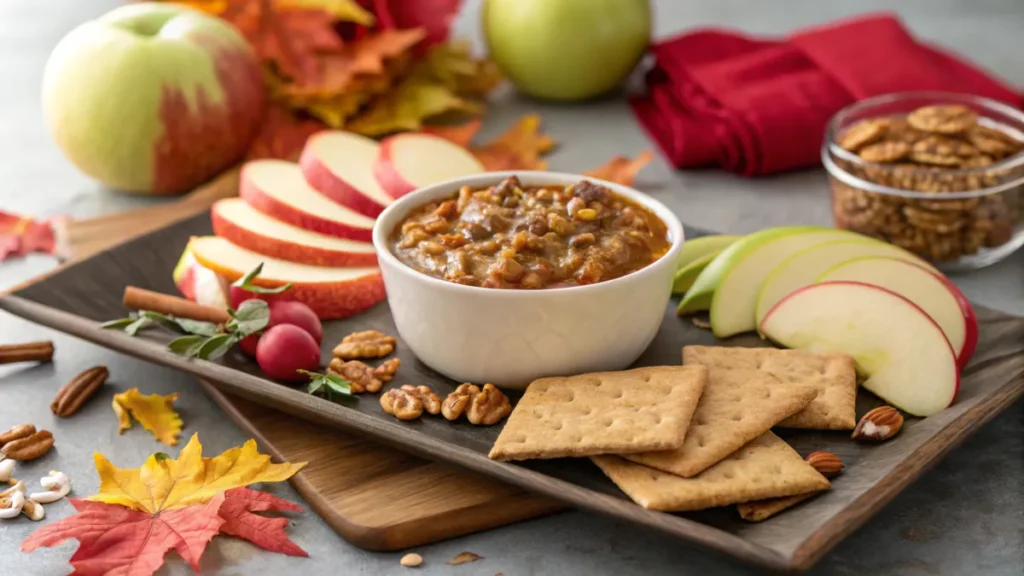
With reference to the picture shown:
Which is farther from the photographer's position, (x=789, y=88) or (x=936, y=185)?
(x=789, y=88)

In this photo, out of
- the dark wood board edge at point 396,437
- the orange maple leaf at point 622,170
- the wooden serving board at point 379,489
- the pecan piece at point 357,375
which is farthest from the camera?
the orange maple leaf at point 622,170

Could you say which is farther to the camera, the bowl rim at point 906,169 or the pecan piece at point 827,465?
the bowl rim at point 906,169

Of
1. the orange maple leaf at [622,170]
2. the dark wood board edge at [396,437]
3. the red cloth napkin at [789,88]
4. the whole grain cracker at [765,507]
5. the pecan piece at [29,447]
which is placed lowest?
the orange maple leaf at [622,170]

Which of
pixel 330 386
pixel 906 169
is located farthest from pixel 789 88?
pixel 330 386

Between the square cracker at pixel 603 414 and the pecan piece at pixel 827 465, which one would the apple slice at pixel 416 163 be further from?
the pecan piece at pixel 827 465

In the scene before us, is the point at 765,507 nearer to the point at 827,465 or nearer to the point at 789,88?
the point at 827,465

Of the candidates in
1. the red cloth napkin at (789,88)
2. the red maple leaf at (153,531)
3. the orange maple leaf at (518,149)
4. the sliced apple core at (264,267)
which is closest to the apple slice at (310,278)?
the sliced apple core at (264,267)
